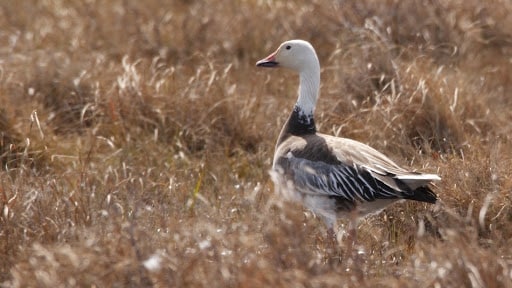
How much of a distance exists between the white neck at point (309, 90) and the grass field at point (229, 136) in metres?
0.59

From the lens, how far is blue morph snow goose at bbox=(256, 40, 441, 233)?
18.2ft

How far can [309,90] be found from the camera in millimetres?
6668

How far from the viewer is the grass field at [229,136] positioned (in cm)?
453

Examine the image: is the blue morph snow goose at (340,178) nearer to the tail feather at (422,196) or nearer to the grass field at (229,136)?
the tail feather at (422,196)

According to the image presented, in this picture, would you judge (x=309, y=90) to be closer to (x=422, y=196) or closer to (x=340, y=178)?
(x=340, y=178)

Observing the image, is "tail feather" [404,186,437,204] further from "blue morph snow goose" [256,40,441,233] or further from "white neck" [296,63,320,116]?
"white neck" [296,63,320,116]

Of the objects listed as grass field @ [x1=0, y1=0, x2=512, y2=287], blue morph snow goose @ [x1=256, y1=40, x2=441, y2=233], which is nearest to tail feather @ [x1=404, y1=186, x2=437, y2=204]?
blue morph snow goose @ [x1=256, y1=40, x2=441, y2=233]

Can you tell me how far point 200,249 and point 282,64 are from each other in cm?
238

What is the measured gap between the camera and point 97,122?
786cm

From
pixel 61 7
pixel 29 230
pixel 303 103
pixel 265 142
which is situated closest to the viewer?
pixel 29 230

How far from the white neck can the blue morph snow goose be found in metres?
0.19

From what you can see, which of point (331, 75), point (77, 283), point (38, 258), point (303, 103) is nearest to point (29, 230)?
point (38, 258)

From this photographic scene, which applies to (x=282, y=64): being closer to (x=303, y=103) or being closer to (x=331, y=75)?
(x=303, y=103)

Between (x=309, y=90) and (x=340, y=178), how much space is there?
39.9 inches
